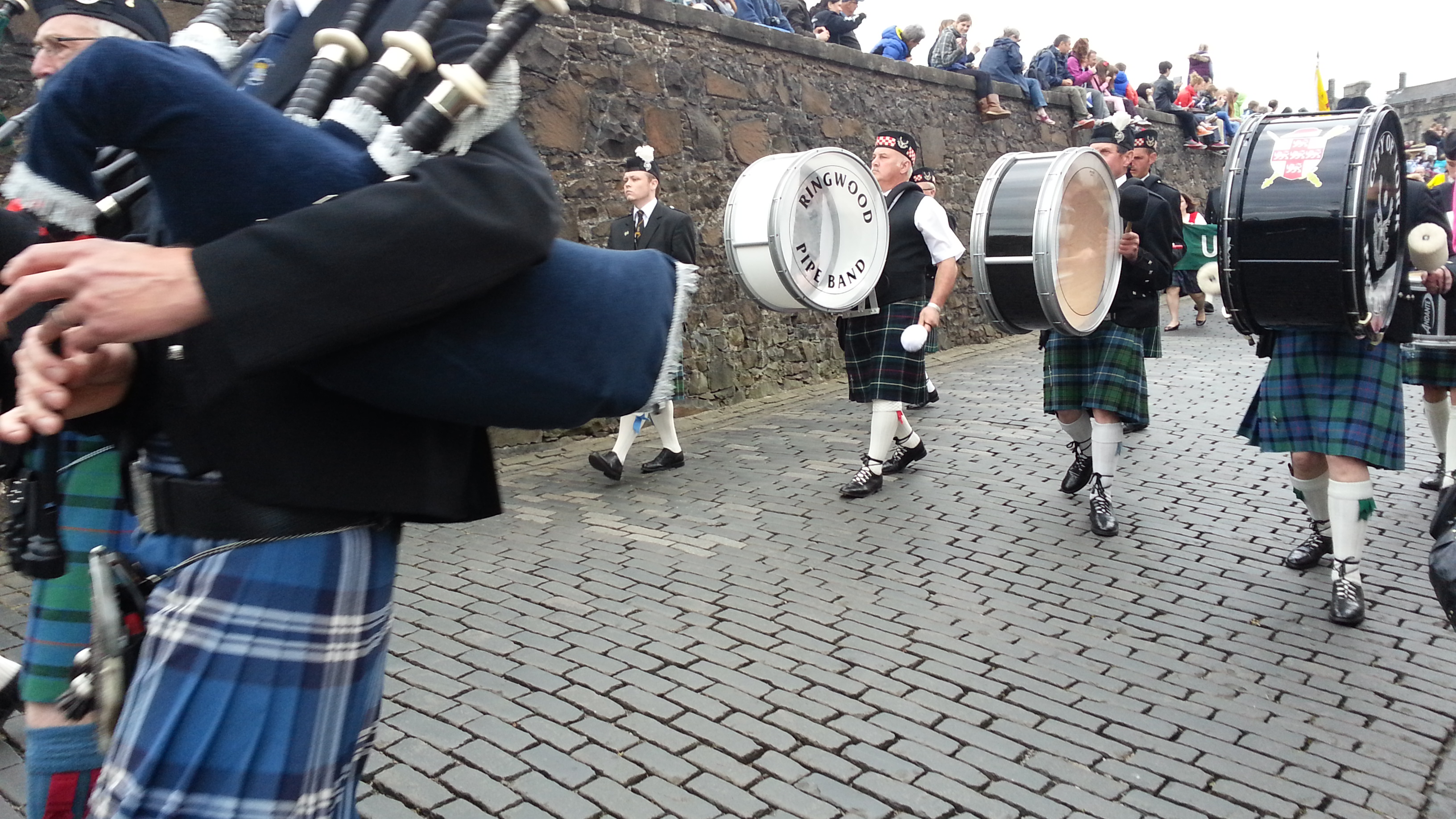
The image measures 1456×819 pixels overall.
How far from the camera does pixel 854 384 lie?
20.8 ft

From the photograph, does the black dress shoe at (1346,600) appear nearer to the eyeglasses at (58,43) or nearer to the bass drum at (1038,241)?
the bass drum at (1038,241)

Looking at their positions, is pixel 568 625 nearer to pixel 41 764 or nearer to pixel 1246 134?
pixel 41 764

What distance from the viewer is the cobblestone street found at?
2.89 meters

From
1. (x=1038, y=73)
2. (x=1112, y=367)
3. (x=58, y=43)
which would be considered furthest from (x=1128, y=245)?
(x=1038, y=73)

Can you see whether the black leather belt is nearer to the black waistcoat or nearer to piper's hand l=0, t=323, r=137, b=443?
piper's hand l=0, t=323, r=137, b=443

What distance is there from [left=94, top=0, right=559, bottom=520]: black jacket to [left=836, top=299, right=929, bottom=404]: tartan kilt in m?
4.76

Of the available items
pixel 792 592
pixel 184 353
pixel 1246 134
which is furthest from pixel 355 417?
pixel 1246 134

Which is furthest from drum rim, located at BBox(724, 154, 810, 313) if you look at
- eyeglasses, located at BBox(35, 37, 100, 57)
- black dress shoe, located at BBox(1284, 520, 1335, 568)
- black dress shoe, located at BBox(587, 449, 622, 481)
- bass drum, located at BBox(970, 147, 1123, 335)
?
eyeglasses, located at BBox(35, 37, 100, 57)

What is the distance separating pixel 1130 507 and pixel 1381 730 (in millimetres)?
2515

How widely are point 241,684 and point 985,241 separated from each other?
4.04 metres

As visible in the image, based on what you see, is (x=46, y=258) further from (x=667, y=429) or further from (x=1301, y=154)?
(x=667, y=429)

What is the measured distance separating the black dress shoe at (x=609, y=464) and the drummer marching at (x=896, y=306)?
1.35 meters

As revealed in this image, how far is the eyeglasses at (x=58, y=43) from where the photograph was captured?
7.04ft

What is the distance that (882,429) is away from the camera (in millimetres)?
6062
